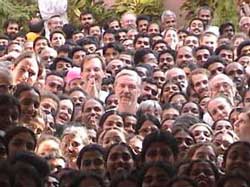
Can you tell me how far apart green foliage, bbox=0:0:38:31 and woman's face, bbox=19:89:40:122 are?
19.6ft

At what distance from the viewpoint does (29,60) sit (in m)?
8.15

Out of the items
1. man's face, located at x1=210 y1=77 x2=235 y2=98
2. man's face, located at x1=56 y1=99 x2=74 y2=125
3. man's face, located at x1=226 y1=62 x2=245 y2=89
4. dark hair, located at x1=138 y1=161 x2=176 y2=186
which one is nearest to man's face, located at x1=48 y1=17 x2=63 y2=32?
man's face, located at x1=226 y1=62 x2=245 y2=89

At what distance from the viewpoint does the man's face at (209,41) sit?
10273 millimetres

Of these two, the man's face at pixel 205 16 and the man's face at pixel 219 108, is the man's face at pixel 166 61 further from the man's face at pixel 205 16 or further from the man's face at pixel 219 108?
the man's face at pixel 205 16

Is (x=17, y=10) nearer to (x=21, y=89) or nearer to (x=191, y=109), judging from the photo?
(x=191, y=109)

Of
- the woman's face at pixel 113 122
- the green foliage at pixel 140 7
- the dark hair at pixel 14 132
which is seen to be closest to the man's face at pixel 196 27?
the green foliage at pixel 140 7

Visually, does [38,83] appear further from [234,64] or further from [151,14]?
[151,14]

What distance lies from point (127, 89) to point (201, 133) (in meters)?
1.15

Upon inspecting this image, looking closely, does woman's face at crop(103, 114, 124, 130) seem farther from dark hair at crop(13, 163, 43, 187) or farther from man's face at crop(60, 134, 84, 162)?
dark hair at crop(13, 163, 43, 187)

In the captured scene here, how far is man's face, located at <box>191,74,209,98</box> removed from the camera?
8539 mm

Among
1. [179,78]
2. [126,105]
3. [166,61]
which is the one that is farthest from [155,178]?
[166,61]

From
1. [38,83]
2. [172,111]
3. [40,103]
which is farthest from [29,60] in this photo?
[172,111]

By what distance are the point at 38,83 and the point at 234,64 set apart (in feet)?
6.84

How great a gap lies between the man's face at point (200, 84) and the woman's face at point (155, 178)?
2.91 meters
